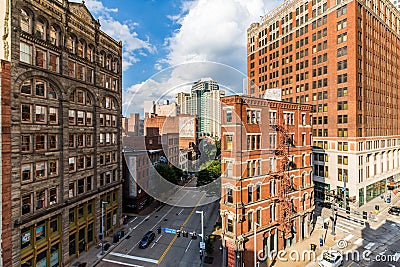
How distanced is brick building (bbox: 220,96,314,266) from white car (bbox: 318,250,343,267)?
421 centimetres

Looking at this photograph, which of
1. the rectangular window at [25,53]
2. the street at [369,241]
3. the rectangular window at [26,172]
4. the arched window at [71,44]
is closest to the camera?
the rectangular window at [25,53]

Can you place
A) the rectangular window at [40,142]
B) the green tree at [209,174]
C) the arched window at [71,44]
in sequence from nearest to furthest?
the rectangular window at [40,142], the arched window at [71,44], the green tree at [209,174]

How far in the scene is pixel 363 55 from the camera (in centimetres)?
4600

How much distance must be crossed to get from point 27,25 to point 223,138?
22.5m

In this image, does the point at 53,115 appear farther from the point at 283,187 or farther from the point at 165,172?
the point at 283,187

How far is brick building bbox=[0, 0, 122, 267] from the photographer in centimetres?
2066

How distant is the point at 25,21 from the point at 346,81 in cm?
5104

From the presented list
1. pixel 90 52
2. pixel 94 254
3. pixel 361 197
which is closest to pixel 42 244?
pixel 94 254

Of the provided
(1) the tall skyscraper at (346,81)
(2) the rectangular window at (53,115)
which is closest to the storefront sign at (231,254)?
(2) the rectangular window at (53,115)

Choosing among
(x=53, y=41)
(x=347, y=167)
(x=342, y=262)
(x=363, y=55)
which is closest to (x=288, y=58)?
(x=363, y=55)

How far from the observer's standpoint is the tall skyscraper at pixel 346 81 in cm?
4481

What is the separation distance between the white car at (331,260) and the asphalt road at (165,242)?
13.8m

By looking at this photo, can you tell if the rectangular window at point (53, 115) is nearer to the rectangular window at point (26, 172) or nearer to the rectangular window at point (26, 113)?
the rectangular window at point (26, 113)

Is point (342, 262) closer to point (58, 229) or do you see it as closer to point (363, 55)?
point (58, 229)
